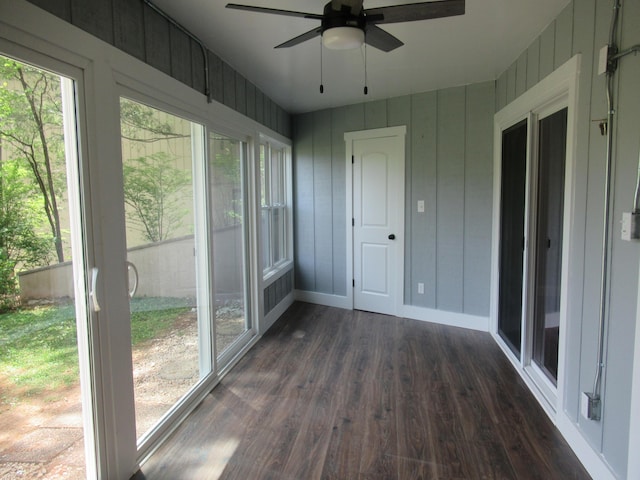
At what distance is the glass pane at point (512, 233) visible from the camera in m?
2.82

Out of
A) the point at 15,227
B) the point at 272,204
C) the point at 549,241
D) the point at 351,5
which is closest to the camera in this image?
the point at 15,227

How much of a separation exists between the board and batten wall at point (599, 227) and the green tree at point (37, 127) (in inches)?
96.3

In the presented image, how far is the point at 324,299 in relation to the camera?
4520 mm

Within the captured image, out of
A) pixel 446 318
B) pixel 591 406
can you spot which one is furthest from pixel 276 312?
pixel 591 406

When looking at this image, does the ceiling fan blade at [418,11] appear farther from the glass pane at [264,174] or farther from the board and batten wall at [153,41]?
the glass pane at [264,174]

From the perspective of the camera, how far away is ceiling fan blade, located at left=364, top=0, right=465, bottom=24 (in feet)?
4.87

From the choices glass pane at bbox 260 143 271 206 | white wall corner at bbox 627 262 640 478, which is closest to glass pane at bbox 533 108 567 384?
white wall corner at bbox 627 262 640 478

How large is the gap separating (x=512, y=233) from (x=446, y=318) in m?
1.25

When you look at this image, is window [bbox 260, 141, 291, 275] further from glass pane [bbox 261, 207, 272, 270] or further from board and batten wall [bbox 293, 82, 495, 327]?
board and batten wall [bbox 293, 82, 495, 327]

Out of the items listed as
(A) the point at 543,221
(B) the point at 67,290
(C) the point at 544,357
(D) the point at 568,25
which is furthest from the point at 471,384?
(B) the point at 67,290

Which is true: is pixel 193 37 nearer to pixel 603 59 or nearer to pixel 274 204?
pixel 274 204

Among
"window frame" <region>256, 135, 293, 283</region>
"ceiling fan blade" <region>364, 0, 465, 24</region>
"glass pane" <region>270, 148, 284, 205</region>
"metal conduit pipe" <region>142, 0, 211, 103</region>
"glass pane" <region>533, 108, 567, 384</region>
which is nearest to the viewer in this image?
"ceiling fan blade" <region>364, 0, 465, 24</region>

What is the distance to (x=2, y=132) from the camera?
1204 millimetres

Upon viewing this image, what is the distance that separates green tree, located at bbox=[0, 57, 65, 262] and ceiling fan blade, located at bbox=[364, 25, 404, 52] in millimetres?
1494
